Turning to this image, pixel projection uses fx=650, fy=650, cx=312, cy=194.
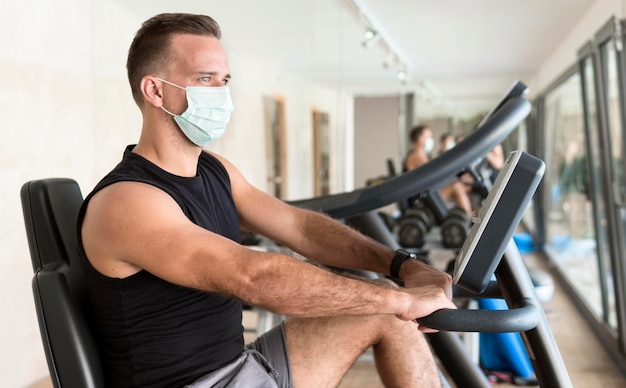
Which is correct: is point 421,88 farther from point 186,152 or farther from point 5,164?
point 186,152

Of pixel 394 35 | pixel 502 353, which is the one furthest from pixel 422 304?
pixel 394 35

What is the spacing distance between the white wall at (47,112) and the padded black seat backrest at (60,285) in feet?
4.00

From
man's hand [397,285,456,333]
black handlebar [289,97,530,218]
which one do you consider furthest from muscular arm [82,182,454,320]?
black handlebar [289,97,530,218]

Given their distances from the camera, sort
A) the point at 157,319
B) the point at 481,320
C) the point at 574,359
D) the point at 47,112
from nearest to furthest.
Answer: the point at 481,320
the point at 157,319
the point at 47,112
the point at 574,359

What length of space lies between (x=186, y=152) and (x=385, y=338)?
22.4 inches

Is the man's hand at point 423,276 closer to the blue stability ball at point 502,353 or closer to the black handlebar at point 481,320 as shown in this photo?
the black handlebar at point 481,320

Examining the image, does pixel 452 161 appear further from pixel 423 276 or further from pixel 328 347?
pixel 328 347

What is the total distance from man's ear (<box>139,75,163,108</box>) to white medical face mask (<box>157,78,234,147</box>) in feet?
0.04

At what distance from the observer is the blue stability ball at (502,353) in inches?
122

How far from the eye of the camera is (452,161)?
5.06ft

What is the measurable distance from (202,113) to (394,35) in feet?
16.4

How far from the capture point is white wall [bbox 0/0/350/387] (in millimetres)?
2324

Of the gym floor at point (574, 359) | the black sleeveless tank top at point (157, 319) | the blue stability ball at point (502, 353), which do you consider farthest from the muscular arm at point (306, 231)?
the blue stability ball at point (502, 353)

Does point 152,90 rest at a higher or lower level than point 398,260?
higher
